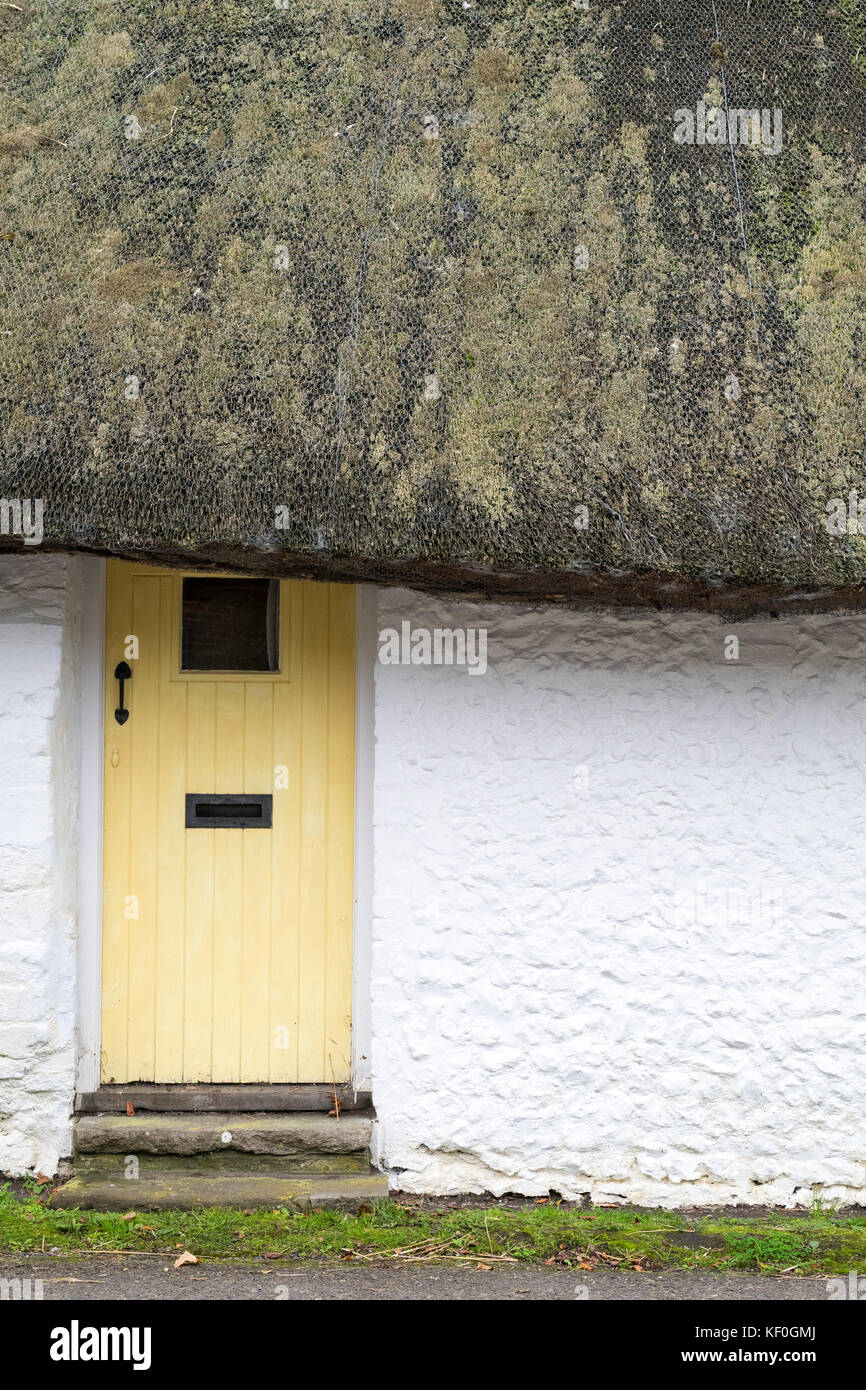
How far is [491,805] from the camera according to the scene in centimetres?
415

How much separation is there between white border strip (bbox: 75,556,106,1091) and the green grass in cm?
57

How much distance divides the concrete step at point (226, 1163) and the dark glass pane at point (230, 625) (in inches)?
73.5

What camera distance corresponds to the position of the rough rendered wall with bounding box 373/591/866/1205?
4.11 metres

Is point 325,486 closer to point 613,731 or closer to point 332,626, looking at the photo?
point 332,626

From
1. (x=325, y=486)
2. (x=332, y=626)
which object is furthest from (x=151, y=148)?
(x=332, y=626)

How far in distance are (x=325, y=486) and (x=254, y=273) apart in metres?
0.91

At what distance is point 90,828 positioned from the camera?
4301 mm

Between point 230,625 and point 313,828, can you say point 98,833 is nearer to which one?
point 313,828

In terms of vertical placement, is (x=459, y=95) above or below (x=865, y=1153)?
above

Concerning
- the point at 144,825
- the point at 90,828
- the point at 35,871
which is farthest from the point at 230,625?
the point at 35,871

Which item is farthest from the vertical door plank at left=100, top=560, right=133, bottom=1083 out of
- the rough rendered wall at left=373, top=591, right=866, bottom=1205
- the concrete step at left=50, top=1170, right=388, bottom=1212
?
the rough rendered wall at left=373, top=591, right=866, bottom=1205

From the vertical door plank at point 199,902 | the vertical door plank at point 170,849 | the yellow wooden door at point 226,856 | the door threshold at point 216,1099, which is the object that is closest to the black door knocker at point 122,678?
the yellow wooden door at point 226,856

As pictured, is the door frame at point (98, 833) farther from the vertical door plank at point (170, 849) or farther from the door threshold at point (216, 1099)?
the vertical door plank at point (170, 849)

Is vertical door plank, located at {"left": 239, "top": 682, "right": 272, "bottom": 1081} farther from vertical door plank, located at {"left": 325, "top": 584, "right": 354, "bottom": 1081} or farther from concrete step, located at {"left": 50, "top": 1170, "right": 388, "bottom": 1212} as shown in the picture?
concrete step, located at {"left": 50, "top": 1170, "right": 388, "bottom": 1212}
